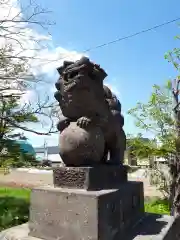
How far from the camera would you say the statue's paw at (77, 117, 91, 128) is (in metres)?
2.52

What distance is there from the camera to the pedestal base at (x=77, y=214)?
84.0 inches

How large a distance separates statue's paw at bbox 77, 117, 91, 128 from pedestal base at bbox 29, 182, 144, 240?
2.00 feet

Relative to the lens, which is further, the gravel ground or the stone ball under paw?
the gravel ground

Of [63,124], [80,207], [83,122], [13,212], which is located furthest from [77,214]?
[13,212]

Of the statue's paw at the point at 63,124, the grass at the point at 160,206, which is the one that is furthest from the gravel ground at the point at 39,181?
the statue's paw at the point at 63,124

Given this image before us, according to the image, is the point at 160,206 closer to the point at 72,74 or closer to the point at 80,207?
the point at 80,207

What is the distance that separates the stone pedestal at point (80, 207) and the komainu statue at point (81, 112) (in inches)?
5.8

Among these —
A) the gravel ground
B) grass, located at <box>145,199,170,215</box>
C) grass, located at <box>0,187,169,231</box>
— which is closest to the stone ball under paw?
grass, located at <box>0,187,169,231</box>

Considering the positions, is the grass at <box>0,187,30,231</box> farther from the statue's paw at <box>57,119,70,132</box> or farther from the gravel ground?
the statue's paw at <box>57,119,70,132</box>

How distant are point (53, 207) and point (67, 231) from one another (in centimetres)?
25

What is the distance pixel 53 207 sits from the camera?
92.7 inches

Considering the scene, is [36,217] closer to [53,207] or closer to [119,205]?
[53,207]

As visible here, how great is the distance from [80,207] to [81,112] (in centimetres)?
91

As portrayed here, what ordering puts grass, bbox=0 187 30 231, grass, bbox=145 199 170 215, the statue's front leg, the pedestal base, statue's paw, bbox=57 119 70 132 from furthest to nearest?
grass, bbox=145 199 170 215, grass, bbox=0 187 30 231, the statue's front leg, statue's paw, bbox=57 119 70 132, the pedestal base
